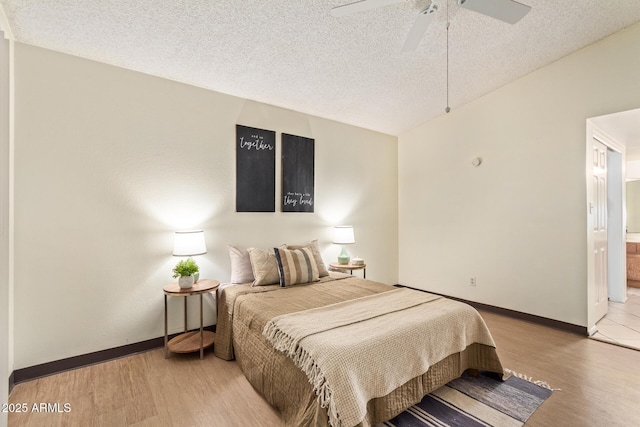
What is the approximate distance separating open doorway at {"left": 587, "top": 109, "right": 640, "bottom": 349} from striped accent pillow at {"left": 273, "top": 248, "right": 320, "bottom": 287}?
9.46ft

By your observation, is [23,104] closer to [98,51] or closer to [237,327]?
[98,51]

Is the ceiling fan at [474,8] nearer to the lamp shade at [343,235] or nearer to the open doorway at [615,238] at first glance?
the open doorway at [615,238]

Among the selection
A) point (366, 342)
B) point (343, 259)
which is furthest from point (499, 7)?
point (343, 259)

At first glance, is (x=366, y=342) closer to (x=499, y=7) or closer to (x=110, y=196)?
(x=499, y=7)

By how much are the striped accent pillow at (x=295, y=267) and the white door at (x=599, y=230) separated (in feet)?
9.68

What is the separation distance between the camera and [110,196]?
99.8 inches

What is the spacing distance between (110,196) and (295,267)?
70.9 inches

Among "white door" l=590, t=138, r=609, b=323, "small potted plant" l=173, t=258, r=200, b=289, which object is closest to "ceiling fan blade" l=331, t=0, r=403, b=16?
"small potted plant" l=173, t=258, r=200, b=289

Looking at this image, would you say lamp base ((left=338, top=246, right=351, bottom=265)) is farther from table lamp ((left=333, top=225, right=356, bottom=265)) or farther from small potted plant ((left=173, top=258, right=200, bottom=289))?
small potted plant ((left=173, top=258, right=200, bottom=289))

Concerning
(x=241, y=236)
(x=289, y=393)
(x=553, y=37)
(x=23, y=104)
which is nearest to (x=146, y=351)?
(x=241, y=236)

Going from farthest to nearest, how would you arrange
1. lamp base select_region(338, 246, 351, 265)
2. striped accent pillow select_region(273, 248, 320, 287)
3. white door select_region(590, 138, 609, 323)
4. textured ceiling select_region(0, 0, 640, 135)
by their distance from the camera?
lamp base select_region(338, 246, 351, 265) < white door select_region(590, 138, 609, 323) < striped accent pillow select_region(273, 248, 320, 287) < textured ceiling select_region(0, 0, 640, 135)

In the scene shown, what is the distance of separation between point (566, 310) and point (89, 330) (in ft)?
15.4

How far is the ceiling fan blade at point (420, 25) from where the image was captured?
6.20 feet

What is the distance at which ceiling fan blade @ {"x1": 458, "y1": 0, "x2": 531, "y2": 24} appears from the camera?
178 centimetres
